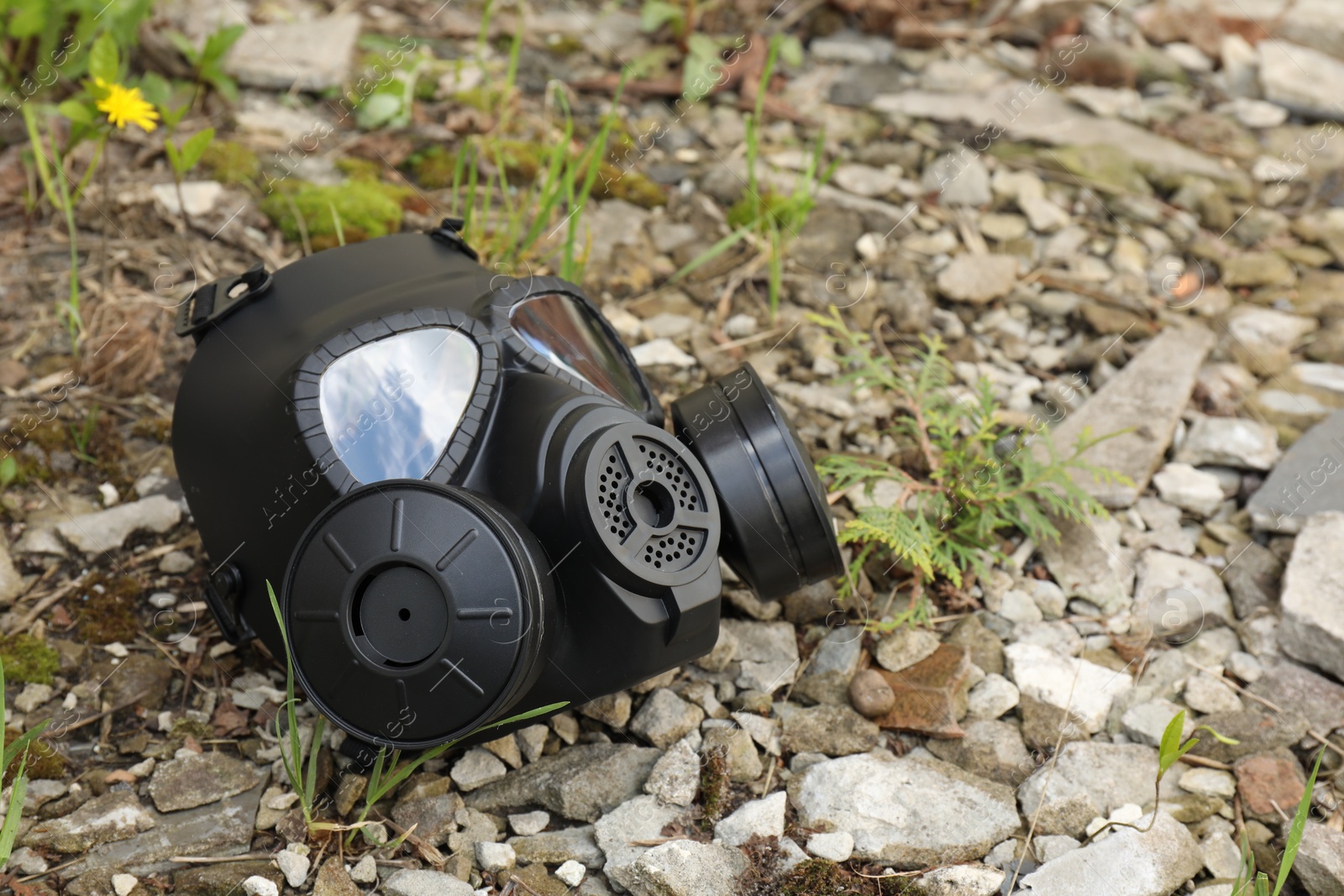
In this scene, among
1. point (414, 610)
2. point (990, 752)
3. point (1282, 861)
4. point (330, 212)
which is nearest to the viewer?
point (414, 610)

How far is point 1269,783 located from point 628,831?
148 centimetres

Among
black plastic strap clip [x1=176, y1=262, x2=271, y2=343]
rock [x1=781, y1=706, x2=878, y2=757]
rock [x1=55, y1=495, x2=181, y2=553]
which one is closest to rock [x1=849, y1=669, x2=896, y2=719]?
rock [x1=781, y1=706, x2=878, y2=757]

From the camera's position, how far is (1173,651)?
2.95 m

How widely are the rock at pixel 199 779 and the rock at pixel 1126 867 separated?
5.50 ft

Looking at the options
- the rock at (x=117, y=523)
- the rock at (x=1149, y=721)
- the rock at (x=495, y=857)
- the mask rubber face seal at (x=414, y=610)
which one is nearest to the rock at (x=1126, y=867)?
the rock at (x=1149, y=721)

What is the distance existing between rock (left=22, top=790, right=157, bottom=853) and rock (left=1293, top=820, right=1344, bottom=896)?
2.42m

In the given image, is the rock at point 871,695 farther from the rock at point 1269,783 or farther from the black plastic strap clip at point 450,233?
the black plastic strap clip at point 450,233

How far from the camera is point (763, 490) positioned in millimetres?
2500

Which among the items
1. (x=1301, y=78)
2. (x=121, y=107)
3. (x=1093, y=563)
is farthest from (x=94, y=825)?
(x=1301, y=78)

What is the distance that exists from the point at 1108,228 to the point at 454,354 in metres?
2.96

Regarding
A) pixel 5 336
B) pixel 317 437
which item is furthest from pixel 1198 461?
pixel 5 336

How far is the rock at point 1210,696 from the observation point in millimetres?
2795

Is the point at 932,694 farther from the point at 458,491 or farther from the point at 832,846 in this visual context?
the point at 458,491

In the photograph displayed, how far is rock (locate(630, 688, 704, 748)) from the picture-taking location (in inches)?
102
